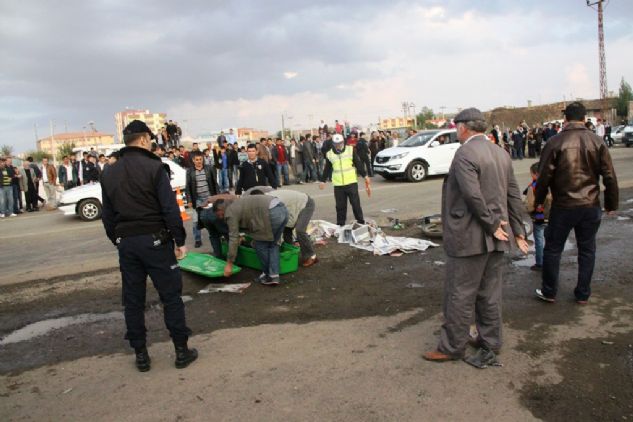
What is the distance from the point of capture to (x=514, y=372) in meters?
3.50

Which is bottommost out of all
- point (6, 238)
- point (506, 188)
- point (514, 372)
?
point (514, 372)

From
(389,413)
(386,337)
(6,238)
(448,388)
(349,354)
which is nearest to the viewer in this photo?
(389,413)

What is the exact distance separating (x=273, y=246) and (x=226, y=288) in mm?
766

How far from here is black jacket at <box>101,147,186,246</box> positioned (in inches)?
145

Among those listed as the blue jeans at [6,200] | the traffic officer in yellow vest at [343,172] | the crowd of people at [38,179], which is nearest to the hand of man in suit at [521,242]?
the traffic officer in yellow vest at [343,172]

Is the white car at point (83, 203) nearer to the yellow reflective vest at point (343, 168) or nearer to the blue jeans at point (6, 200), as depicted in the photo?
the blue jeans at point (6, 200)

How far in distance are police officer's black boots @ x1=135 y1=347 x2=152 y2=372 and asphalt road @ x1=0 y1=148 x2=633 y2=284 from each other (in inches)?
153

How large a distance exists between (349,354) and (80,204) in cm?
1087

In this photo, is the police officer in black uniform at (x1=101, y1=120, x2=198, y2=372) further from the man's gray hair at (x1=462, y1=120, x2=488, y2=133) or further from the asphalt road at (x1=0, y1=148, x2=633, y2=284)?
the asphalt road at (x1=0, y1=148, x2=633, y2=284)

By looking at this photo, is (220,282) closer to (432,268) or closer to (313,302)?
(313,302)

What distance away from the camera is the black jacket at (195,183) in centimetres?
816

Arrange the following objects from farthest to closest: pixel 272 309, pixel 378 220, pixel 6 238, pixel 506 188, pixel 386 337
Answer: pixel 6 238 < pixel 378 220 < pixel 272 309 < pixel 386 337 < pixel 506 188

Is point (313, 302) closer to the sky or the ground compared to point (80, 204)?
closer to the ground

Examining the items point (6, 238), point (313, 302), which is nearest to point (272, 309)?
point (313, 302)
